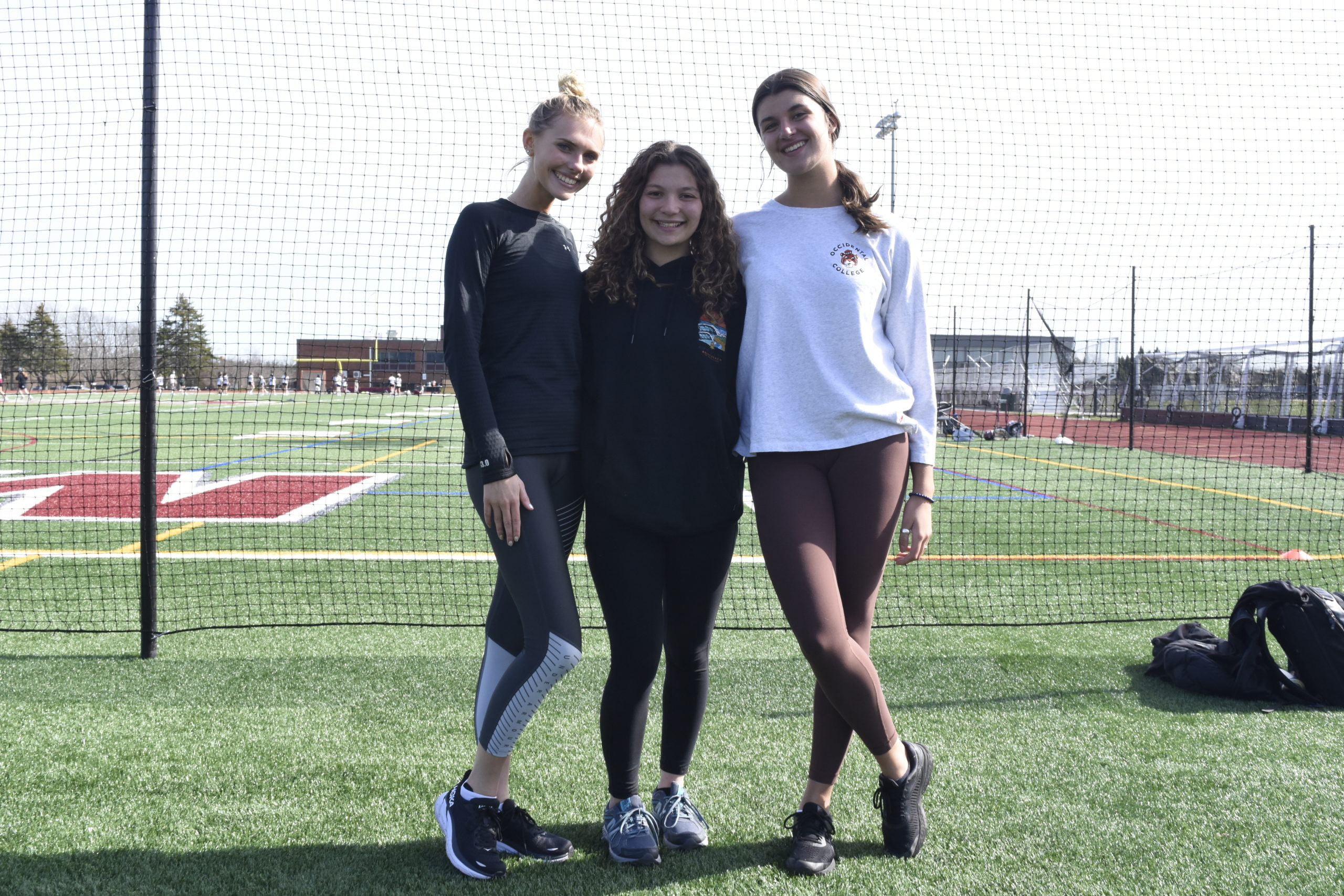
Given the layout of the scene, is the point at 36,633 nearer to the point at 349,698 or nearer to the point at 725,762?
the point at 349,698

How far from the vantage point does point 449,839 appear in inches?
91.8

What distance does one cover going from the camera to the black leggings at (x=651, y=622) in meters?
2.24

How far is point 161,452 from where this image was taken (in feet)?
47.0

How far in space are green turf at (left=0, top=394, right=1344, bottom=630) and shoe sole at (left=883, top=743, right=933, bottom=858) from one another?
2300 millimetres

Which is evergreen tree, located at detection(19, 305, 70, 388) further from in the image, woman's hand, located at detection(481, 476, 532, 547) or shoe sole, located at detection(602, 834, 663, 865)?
shoe sole, located at detection(602, 834, 663, 865)

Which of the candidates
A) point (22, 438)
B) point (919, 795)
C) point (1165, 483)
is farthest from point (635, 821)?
point (22, 438)

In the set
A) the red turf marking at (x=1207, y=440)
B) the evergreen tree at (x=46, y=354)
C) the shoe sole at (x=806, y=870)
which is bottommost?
the shoe sole at (x=806, y=870)

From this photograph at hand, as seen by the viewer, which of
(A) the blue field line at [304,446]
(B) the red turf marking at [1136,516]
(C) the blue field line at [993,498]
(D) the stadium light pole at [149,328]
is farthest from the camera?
(A) the blue field line at [304,446]

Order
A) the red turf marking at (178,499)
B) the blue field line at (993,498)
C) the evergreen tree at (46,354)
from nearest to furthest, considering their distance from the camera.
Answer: the evergreen tree at (46,354) < the red turf marking at (178,499) < the blue field line at (993,498)

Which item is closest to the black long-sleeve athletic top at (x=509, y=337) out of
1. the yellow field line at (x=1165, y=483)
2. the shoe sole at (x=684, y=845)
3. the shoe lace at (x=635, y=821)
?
the shoe lace at (x=635, y=821)

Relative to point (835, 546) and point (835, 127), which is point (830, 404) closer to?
point (835, 546)

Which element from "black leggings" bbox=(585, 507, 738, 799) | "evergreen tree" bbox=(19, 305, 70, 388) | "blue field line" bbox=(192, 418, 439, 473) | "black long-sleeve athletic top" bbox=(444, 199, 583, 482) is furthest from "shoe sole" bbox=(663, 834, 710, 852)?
"blue field line" bbox=(192, 418, 439, 473)

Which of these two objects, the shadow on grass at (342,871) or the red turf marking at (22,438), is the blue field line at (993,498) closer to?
the shadow on grass at (342,871)

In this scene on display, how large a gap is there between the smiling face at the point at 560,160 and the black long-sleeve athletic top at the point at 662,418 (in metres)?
0.35
